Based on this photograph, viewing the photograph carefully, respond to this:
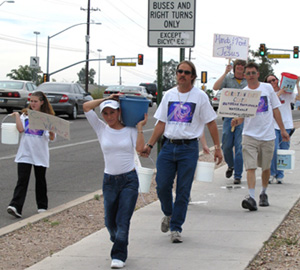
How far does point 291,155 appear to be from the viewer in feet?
30.9

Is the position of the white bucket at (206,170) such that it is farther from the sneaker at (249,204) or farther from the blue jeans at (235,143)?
the blue jeans at (235,143)

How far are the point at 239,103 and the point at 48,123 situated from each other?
2.32 metres

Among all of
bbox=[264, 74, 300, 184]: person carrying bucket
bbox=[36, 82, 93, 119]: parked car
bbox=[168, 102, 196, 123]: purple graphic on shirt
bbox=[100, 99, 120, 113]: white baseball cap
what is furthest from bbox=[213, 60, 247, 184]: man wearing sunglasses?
bbox=[36, 82, 93, 119]: parked car

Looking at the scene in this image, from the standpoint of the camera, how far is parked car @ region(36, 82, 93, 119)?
990 inches

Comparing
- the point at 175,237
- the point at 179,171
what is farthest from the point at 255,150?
the point at 175,237

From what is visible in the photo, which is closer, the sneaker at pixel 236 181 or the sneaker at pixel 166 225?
the sneaker at pixel 166 225

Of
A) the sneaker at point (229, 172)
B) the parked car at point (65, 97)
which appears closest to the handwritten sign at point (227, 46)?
the sneaker at point (229, 172)

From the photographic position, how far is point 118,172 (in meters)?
5.56

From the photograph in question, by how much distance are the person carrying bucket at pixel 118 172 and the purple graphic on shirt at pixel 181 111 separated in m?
0.78

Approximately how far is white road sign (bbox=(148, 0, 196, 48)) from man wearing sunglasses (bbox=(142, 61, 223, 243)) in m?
2.30

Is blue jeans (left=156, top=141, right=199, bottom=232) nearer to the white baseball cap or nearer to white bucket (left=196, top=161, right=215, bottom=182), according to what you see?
the white baseball cap

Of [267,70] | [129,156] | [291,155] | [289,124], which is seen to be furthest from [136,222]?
[267,70]

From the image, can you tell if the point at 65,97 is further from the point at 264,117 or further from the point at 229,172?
the point at 264,117

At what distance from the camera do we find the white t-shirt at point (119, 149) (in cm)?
557
